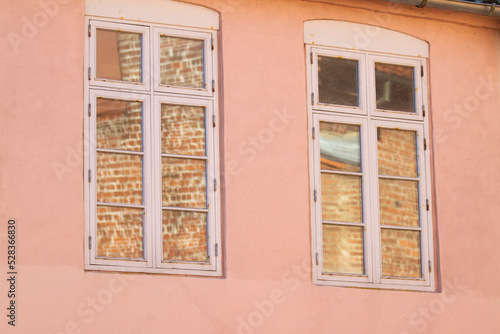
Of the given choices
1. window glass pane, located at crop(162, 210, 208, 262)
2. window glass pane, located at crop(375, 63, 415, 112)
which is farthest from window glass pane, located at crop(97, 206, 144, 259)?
window glass pane, located at crop(375, 63, 415, 112)

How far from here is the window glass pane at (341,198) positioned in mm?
10734

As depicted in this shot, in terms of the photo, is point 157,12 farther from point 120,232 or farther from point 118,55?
point 120,232

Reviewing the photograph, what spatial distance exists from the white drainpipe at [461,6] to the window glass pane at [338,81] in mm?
736

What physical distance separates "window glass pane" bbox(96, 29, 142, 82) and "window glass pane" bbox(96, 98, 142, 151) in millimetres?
229

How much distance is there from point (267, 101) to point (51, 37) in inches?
75.0

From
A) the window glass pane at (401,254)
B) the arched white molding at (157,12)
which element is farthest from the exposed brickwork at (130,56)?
the window glass pane at (401,254)

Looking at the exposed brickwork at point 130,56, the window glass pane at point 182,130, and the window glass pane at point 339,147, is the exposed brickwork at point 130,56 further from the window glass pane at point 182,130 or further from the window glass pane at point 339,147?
the window glass pane at point 339,147

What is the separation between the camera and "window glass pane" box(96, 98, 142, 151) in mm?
10156

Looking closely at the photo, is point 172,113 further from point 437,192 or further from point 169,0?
point 437,192

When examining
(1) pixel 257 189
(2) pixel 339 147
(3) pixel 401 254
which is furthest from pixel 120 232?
(3) pixel 401 254

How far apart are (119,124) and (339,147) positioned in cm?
197

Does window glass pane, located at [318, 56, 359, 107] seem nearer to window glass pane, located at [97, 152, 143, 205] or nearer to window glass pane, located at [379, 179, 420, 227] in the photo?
window glass pane, located at [379, 179, 420, 227]

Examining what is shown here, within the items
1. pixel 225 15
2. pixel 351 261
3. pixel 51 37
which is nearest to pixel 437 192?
pixel 351 261

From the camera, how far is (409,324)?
10.7m
